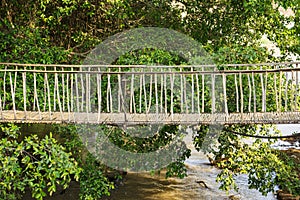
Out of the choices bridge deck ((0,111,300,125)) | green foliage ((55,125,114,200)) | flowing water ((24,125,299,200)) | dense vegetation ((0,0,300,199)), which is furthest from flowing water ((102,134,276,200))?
bridge deck ((0,111,300,125))

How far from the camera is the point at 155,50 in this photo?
19.6 ft

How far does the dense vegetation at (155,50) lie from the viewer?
573 centimetres

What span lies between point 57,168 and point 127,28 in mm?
2726

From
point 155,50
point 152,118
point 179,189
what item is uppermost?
point 155,50

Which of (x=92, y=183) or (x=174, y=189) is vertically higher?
(x=92, y=183)

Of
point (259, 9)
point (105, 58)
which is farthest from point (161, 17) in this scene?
point (259, 9)

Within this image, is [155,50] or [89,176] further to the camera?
[155,50]

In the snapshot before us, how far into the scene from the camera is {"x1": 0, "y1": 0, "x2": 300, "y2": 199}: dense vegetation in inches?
226

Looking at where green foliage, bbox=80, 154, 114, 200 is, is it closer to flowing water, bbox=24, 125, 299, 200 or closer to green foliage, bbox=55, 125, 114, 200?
green foliage, bbox=55, 125, 114, 200

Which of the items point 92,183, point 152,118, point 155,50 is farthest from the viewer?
point 155,50

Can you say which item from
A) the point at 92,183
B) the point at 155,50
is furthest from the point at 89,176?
the point at 155,50

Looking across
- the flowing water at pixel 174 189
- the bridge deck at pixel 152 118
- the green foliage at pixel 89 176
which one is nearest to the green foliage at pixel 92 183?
the green foliage at pixel 89 176

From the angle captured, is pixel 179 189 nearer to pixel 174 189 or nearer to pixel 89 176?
pixel 174 189

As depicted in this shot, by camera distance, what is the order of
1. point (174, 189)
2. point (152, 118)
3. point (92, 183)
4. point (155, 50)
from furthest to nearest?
point (174, 189) < point (155, 50) < point (92, 183) < point (152, 118)
